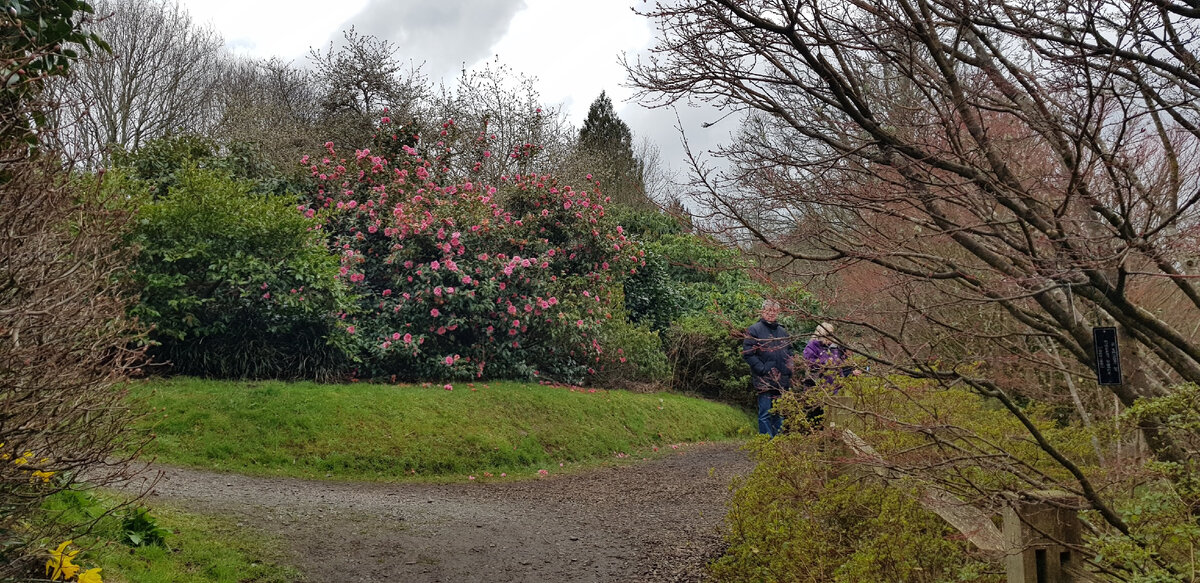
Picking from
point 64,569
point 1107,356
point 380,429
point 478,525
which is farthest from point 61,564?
point 380,429

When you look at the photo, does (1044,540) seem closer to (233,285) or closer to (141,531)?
(141,531)

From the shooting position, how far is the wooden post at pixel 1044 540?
9.64ft

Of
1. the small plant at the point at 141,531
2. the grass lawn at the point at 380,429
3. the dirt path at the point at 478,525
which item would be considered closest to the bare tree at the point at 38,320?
the small plant at the point at 141,531

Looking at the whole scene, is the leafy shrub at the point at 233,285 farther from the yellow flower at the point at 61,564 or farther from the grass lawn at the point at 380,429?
the yellow flower at the point at 61,564

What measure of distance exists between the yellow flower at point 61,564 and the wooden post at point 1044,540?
3.83m

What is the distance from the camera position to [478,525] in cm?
638

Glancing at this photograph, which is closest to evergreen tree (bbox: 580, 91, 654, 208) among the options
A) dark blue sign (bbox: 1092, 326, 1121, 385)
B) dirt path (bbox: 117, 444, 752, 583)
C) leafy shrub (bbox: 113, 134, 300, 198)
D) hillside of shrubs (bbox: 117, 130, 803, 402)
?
hillside of shrubs (bbox: 117, 130, 803, 402)

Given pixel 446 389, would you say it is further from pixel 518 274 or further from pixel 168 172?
pixel 168 172

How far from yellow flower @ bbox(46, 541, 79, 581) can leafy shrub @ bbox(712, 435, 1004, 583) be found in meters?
3.42

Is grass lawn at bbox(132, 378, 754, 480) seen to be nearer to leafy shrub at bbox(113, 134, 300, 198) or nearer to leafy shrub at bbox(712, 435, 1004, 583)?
leafy shrub at bbox(113, 134, 300, 198)

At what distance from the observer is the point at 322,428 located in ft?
28.0

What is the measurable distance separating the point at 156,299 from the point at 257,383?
177 cm

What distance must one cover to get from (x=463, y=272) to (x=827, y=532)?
785 centimetres

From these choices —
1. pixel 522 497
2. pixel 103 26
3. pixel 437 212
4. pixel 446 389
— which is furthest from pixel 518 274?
pixel 103 26
